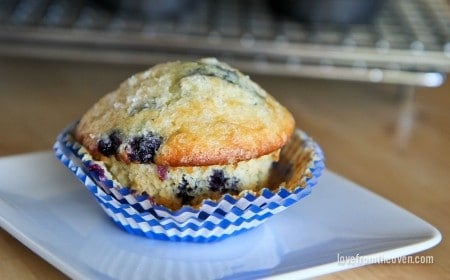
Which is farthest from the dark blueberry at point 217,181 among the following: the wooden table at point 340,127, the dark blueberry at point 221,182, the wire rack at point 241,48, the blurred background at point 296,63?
the wire rack at point 241,48

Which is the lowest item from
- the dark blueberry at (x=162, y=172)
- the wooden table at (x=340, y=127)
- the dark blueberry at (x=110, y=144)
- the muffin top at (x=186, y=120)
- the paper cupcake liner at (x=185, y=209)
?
the wooden table at (x=340, y=127)

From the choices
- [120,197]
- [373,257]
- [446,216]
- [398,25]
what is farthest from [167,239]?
[398,25]

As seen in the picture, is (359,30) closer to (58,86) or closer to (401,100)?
(401,100)

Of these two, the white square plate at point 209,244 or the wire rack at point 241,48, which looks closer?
the white square plate at point 209,244

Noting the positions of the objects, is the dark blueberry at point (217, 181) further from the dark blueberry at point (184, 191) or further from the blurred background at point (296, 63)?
the blurred background at point (296, 63)

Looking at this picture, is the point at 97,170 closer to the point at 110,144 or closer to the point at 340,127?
the point at 110,144

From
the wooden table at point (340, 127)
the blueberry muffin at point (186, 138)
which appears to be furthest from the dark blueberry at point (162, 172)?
the wooden table at point (340, 127)

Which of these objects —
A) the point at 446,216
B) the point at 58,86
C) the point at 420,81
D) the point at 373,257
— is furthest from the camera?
the point at 58,86

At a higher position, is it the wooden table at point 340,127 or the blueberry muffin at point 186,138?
the blueberry muffin at point 186,138
